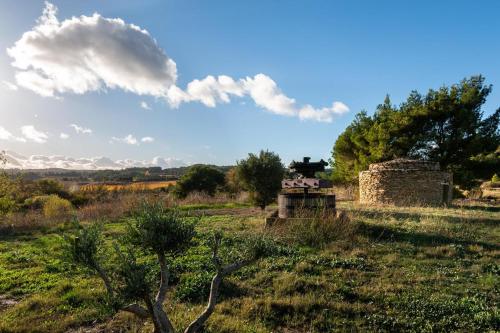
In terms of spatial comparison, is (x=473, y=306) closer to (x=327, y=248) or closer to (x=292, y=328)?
(x=292, y=328)

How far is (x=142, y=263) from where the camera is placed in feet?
11.4

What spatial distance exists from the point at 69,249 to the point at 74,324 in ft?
8.62

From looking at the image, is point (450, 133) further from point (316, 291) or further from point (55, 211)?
point (55, 211)

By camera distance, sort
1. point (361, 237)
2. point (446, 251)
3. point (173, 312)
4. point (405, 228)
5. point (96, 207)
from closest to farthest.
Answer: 1. point (173, 312)
2. point (446, 251)
3. point (361, 237)
4. point (405, 228)
5. point (96, 207)

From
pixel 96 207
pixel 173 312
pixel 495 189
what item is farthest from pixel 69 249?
pixel 495 189

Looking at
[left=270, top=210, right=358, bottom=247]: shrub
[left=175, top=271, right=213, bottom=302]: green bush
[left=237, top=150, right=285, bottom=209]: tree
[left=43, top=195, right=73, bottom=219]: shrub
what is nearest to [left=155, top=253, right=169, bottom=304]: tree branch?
[left=175, top=271, right=213, bottom=302]: green bush

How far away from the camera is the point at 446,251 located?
27.1 feet

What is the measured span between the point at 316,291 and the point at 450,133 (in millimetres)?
23479

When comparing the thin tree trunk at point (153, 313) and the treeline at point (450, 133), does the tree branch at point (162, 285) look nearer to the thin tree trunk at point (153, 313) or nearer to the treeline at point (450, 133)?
the thin tree trunk at point (153, 313)

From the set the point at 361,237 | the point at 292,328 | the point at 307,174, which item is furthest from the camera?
the point at 307,174

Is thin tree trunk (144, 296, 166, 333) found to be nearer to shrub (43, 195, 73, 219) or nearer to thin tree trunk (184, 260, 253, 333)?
thin tree trunk (184, 260, 253, 333)

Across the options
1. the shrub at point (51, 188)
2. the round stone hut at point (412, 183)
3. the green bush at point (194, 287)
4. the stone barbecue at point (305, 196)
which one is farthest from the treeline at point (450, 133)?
the shrub at point (51, 188)

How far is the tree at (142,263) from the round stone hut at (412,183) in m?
17.9

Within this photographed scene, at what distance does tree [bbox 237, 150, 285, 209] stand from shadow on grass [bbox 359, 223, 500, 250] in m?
7.45
